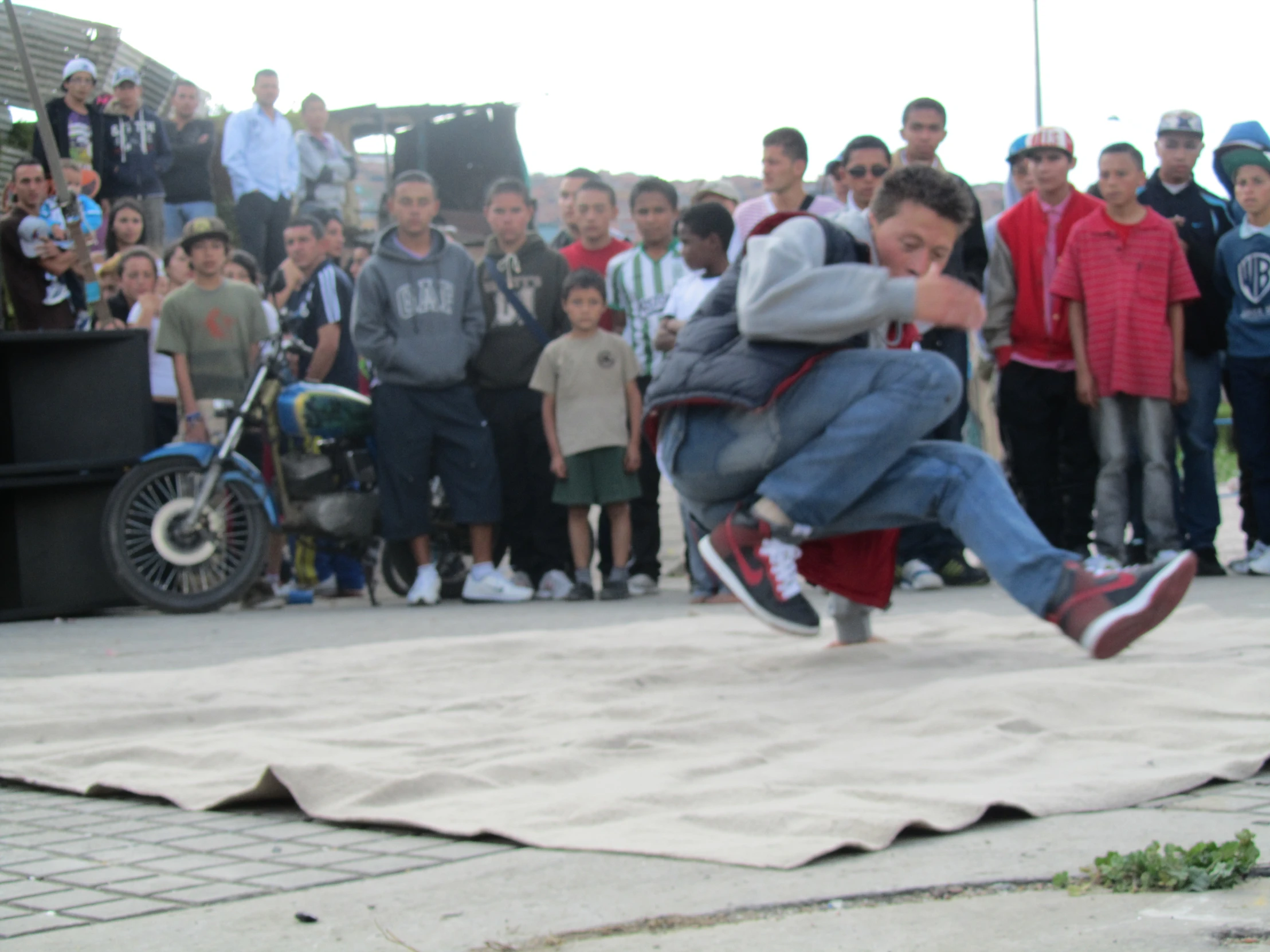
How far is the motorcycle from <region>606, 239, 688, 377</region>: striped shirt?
1.29m

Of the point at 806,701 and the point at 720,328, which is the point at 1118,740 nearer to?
the point at 806,701

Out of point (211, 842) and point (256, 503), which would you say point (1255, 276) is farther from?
point (211, 842)

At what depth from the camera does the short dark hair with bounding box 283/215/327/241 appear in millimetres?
9055

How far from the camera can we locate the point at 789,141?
7660 millimetres

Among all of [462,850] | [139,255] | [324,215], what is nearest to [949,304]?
[462,850]

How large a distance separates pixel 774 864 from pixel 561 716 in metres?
1.48

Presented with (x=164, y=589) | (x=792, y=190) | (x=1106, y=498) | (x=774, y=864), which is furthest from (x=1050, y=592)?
(x=164, y=589)

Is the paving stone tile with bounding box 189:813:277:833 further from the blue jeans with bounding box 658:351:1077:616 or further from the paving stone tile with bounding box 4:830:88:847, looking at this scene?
the blue jeans with bounding box 658:351:1077:616

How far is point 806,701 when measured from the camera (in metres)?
3.98

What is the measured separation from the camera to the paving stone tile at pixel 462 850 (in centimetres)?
267

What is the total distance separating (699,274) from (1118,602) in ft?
12.2

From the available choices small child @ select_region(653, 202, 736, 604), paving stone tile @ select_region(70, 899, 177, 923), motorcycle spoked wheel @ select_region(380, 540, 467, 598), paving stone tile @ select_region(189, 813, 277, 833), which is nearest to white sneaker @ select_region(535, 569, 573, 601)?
motorcycle spoked wheel @ select_region(380, 540, 467, 598)


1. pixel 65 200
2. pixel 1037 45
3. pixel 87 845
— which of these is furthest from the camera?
pixel 1037 45

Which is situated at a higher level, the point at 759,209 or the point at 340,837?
the point at 759,209
